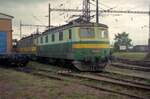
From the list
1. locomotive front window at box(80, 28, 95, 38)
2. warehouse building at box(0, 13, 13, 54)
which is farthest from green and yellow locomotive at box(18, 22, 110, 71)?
warehouse building at box(0, 13, 13, 54)

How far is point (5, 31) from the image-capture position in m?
29.3

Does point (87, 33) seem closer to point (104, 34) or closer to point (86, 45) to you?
point (86, 45)

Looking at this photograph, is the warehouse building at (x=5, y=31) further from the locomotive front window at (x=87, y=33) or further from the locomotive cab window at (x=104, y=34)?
the locomotive cab window at (x=104, y=34)

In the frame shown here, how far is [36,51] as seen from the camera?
3197 cm

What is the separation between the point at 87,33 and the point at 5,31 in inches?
Result: 430

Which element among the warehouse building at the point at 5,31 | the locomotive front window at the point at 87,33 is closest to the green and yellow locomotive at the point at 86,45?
the locomotive front window at the point at 87,33

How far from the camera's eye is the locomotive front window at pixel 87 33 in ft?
67.3

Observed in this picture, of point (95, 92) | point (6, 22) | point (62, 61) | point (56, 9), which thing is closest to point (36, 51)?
point (6, 22)

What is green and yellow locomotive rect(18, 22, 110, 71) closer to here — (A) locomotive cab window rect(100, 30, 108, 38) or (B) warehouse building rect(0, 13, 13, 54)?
(A) locomotive cab window rect(100, 30, 108, 38)

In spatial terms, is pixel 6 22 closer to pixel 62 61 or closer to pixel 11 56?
pixel 11 56

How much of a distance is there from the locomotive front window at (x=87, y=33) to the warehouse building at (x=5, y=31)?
1066 centimetres

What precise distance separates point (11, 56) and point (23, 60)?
3.61ft

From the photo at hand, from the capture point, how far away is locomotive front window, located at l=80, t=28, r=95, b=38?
807 inches

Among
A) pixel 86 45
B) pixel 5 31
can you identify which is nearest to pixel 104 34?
pixel 86 45
